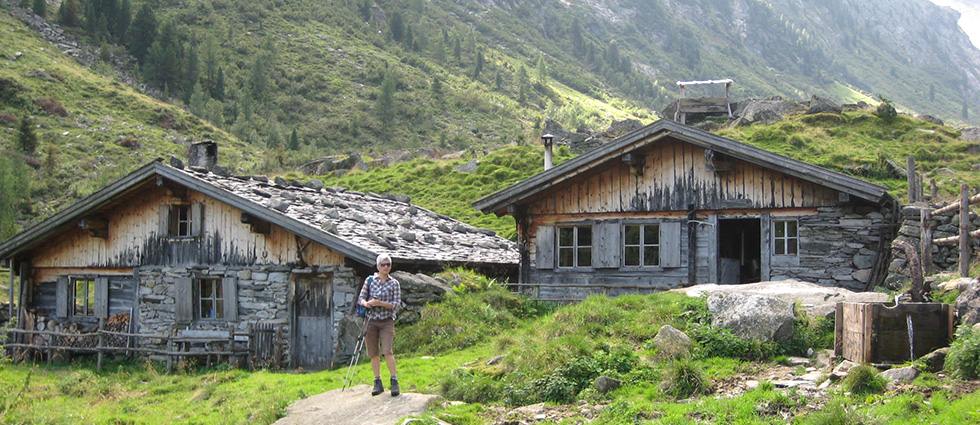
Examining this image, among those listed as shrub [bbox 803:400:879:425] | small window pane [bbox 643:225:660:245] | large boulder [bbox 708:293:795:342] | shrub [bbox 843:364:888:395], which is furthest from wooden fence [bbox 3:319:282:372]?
shrub [bbox 803:400:879:425]

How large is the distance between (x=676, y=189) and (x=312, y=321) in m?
8.99

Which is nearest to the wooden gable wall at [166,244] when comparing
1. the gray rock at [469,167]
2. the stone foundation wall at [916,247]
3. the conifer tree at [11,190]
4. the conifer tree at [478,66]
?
the stone foundation wall at [916,247]

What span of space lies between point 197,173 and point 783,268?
47.0 ft

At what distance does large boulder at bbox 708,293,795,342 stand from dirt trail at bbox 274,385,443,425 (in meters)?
4.36

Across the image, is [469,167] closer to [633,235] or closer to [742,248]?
[742,248]

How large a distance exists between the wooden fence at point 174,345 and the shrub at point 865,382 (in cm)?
1320

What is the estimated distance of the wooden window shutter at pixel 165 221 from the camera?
21.2 meters

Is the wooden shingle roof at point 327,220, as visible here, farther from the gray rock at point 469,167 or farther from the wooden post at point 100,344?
the gray rock at point 469,167

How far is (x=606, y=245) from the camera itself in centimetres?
1953

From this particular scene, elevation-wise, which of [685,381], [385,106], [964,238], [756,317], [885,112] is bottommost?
[685,381]

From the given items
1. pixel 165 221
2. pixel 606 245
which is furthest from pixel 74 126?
pixel 606 245

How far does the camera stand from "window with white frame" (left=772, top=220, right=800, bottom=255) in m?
18.4

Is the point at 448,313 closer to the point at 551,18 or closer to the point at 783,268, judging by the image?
the point at 783,268

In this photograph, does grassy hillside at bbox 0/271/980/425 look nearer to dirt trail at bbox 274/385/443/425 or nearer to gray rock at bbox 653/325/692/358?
gray rock at bbox 653/325/692/358
